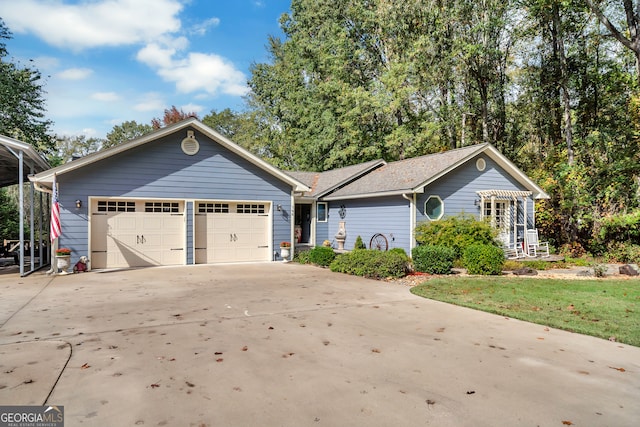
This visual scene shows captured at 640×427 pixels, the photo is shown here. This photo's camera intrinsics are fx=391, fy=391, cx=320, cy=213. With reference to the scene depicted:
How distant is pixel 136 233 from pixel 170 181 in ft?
6.68

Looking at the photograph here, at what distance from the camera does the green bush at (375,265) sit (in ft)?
35.1

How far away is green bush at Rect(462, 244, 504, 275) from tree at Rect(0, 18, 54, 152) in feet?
78.1

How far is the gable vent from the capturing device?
13406mm

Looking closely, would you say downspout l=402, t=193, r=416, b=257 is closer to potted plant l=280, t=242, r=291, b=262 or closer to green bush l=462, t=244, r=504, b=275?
green bush l=462, t=244, r=504, b=275

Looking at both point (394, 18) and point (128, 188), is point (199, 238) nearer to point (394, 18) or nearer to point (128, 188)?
point (128, 188)

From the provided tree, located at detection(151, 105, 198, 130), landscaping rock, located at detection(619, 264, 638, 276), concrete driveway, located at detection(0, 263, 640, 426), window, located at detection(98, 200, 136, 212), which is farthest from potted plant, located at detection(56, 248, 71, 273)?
tree, located at detection(151, 105, 198, 130)

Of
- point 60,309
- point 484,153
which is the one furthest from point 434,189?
point 60,309

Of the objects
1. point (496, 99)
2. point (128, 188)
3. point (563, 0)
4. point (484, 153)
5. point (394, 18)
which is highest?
point (394, 18)

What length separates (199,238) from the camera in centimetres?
1386

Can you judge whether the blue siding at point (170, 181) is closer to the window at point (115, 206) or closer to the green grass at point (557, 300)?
the window at point (115, 206)

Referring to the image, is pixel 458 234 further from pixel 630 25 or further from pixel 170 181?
pixel 630 25

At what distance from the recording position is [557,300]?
7754 mm

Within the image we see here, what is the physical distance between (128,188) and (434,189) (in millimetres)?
10689

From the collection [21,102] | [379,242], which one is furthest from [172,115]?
[379,242]
